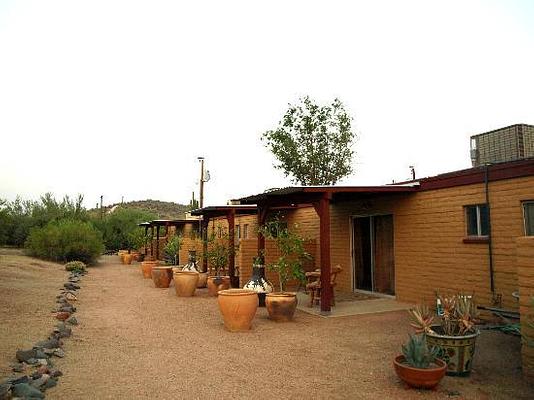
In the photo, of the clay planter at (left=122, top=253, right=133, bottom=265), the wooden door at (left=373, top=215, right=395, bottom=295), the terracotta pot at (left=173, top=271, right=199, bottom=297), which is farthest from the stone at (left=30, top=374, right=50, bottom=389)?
the clay planter at (left=122, top=253, right=133, bottom=265)

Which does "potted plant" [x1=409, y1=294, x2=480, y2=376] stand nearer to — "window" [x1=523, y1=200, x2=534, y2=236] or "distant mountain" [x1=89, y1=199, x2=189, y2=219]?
"window" [x1=523, y1=200, x2=534, y2=236]

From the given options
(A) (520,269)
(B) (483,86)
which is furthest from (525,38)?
(A) (520,269)

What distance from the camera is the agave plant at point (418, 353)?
3949 millimetres

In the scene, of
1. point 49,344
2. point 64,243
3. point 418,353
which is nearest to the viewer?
point 418,353

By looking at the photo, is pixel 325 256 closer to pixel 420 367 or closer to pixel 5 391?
pixel 420 367

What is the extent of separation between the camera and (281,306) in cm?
721

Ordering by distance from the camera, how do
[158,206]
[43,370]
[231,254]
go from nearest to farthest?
[43,370], [231,254], [158,206]

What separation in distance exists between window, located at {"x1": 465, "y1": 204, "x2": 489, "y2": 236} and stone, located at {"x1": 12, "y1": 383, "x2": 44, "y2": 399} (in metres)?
7.19

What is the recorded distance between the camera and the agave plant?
3.95m

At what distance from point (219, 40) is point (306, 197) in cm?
545

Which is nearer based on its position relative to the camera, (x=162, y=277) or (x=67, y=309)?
(x=67, y=309)

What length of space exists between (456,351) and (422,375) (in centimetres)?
68

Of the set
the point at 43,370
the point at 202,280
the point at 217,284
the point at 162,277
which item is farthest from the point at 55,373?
the point at 162,277

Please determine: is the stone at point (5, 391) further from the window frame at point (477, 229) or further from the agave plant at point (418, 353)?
the window frame at point (477, 229)
